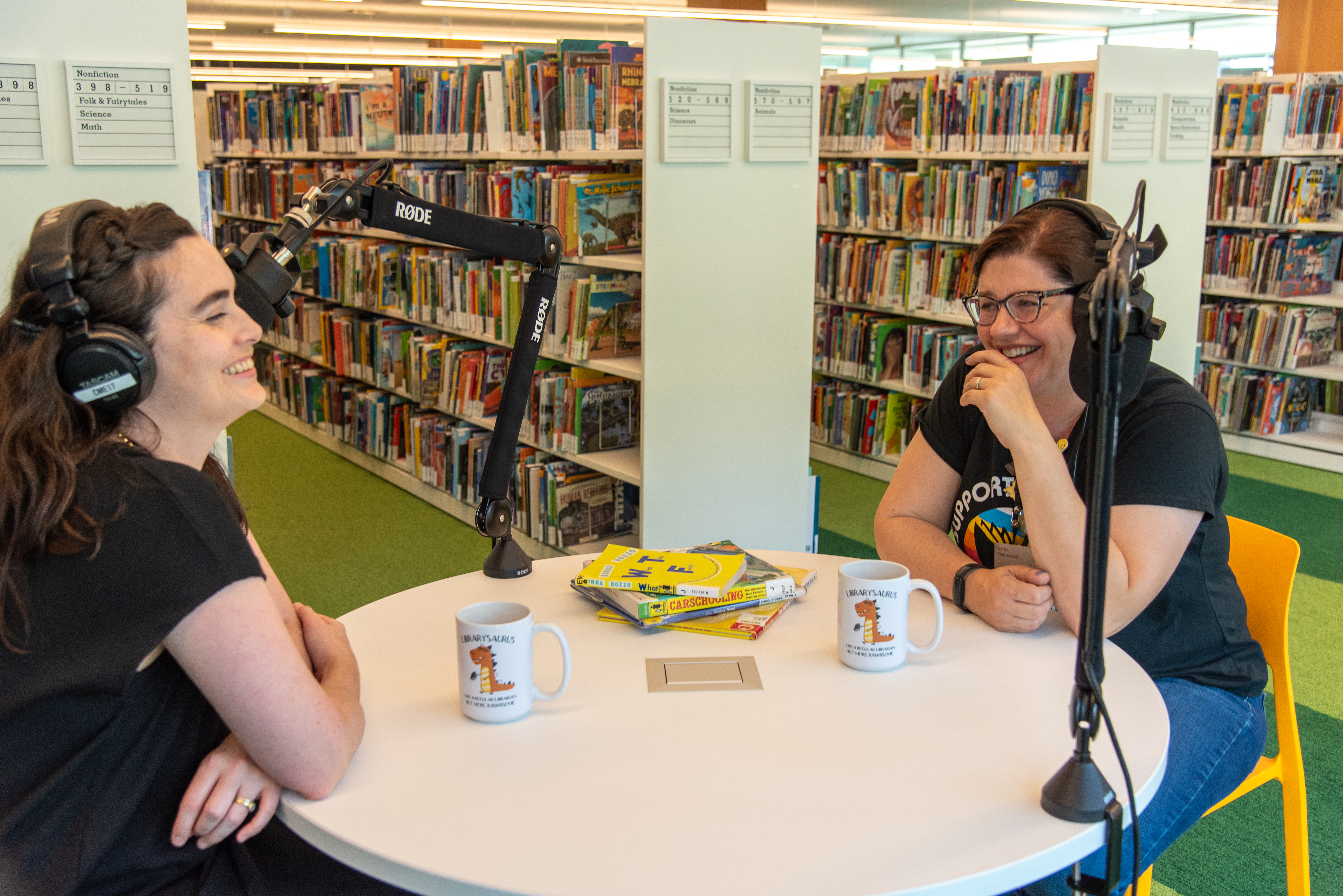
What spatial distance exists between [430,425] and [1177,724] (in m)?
3.72

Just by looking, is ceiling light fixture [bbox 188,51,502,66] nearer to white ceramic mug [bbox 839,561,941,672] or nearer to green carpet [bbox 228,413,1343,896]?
green carpet [bbox 228,413,1343,896]

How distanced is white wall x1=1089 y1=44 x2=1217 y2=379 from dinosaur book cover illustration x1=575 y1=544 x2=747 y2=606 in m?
2.57

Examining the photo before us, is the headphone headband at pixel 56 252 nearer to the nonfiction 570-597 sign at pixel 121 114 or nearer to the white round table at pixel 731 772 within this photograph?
the white round table at pixel 731 772

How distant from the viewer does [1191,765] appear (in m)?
1.38

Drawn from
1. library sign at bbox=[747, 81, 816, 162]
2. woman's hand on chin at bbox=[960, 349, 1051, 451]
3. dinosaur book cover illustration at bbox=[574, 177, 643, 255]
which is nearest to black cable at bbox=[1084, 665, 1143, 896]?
woman's hand on chin at bbox=[960, 349, 1051, 451]

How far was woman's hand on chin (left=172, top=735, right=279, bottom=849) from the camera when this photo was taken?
1.05 metres

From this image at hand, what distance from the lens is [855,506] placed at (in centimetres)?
456

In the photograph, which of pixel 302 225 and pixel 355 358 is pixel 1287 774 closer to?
pixel 302 225

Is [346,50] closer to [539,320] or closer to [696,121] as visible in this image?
[696,121]

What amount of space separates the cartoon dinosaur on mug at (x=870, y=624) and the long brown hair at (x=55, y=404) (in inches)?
31.7

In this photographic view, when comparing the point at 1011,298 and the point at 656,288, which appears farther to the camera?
the point at 656,288

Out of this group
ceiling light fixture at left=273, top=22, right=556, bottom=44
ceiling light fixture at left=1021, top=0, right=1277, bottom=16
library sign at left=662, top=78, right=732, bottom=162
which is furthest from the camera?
ceiling light fixture at left=273, top=22, right=556, bottom=44

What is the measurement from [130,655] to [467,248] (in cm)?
78

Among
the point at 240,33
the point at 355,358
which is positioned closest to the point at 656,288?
the point at 355,358
